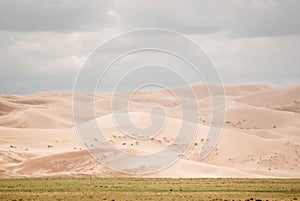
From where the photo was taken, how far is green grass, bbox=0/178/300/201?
39.8 meters

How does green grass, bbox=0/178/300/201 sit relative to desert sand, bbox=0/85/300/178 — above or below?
below

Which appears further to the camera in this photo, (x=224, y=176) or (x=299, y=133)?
(x=299, y=133)

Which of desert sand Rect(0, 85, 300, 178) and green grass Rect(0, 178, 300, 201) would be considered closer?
green grass Rect(0, 178, 300, 201)

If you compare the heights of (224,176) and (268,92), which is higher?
(268,92)

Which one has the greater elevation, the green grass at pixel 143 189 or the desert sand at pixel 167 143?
the desert sand at pixel 167 143

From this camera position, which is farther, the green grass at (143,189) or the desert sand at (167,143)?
the desert sand at (167,143)

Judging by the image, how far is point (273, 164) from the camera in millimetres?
68438

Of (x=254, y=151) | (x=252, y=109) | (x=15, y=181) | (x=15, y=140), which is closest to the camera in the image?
(x=15, y=181)

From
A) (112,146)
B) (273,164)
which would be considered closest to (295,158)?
(273,164)

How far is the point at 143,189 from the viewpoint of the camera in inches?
1790

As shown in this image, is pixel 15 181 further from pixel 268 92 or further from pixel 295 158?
pixel 268 92

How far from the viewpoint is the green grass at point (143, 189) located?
39781 mm

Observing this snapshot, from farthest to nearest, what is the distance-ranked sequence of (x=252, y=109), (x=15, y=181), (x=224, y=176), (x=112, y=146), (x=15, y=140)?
(x=252, y=109), (x=15, y=140), (x=112, y=146), (x=224, y=176), (x=15, y=181)

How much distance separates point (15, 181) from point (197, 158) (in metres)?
21.9
